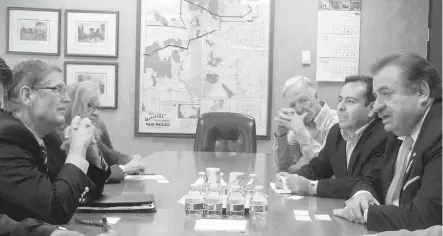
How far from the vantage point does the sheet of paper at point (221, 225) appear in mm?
1595

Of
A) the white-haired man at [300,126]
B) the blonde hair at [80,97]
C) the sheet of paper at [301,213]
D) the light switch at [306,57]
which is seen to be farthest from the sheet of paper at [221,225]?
the light switch at [306,57]

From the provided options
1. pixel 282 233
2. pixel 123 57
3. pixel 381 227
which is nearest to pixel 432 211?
pixel 381 227

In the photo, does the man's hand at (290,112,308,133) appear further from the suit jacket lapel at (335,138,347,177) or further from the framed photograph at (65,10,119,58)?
the framed photograph at (65,10,119,58)

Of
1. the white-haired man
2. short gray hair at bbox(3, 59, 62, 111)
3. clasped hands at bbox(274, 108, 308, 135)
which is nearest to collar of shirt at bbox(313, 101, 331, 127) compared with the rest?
the white-haired man

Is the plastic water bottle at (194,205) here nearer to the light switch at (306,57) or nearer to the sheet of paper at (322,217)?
the sheet of paper at (322,217)

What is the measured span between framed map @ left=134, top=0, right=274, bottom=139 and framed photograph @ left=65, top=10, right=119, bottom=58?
0.90 ft

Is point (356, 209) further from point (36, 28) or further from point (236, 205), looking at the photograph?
point (36, 28)

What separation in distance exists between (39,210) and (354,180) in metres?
1.35

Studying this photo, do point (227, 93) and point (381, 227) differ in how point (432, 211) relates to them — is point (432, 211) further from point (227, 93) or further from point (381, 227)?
point (227, 93)

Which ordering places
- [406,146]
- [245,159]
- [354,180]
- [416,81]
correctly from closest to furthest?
[416,81]
[406,146]
[354,180]
[245,159]

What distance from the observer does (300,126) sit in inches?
131

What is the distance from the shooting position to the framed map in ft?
16.1

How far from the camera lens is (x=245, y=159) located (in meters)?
3.56

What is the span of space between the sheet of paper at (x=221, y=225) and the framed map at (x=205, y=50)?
3293 millimetres
